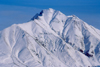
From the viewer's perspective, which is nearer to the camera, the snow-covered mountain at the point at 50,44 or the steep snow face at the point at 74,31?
the snow-covered mountain at the point at 50,44

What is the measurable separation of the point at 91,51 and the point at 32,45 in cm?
2343

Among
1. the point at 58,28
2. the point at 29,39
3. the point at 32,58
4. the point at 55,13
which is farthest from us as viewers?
the point at 55,13

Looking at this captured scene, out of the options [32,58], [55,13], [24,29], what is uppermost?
[55,13]

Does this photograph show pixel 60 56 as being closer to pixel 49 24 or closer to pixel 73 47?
pixel 73 47

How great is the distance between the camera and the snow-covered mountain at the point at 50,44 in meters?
107

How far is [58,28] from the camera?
125 metres

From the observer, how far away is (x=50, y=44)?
380 ft

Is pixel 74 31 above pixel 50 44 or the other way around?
above

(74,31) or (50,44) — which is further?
(74,31)

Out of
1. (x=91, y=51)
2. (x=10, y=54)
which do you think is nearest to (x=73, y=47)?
(x=91, y=51)

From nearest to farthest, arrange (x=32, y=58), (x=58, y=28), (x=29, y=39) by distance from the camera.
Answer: (x=32, y=58), (x=29, y=39), (x=58, y=28)

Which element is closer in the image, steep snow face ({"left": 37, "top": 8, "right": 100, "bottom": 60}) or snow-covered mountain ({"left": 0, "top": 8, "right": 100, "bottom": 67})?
snow-covered mountain ({"left": 0, "top": 8, "right": 100, "bottom": 67})

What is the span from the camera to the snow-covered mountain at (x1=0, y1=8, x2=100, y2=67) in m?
107

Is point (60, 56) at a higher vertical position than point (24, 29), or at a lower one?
lower
